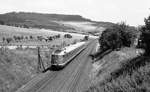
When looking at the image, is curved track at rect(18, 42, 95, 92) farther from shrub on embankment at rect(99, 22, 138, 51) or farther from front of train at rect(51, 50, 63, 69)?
shrub on embankment at rect(99, 22, 138, 51)

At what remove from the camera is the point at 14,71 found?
24328 mm

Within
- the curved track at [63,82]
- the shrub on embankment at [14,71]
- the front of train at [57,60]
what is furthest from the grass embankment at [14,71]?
the front of train at [57,60]

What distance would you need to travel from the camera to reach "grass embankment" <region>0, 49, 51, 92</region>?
2098cm

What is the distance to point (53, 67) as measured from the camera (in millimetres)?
31094

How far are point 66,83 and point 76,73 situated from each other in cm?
584

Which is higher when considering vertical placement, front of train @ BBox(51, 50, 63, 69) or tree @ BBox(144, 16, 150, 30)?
tree @ BBox(144, 16, 150, 30)

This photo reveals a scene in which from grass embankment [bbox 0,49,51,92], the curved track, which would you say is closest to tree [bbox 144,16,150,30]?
the curved track

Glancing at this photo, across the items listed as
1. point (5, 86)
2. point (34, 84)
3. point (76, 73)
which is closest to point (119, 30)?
point (76, 73)

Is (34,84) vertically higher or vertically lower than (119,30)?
lower

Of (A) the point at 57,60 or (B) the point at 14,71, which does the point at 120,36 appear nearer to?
(A) the point at 57,60

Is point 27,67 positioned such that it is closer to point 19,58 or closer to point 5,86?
point 19,58

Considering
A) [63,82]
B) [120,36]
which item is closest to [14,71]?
[63,82]

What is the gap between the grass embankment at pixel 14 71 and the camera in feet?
68.8

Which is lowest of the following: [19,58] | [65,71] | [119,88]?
[65,71]
